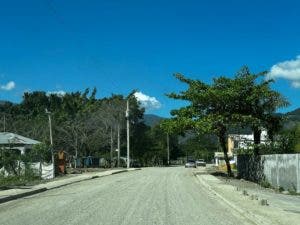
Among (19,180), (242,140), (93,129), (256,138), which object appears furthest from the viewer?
(93,129)

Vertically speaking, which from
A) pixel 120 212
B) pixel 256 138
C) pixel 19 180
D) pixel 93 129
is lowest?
pixel 120 212

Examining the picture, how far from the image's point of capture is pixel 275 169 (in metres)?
31.7

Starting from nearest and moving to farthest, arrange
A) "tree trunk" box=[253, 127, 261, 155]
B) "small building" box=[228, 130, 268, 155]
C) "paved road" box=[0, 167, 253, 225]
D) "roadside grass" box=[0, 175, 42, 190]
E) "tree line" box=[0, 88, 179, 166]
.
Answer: "paved road" box=[0, 167, 253, 225], "roadside grass" box=[0, 175, 42, 190], "tree trunk" box=[253, 127, 261, 155], "small building" box=[228, 130, 268, 155], "tree line" box=[0, 88, 179, 166]

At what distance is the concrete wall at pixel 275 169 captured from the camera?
2680cm

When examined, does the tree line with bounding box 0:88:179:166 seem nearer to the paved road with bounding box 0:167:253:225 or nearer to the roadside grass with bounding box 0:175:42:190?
the roadside grass with bounding box 0:175:42:190

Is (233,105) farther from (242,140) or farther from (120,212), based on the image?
(120,212)

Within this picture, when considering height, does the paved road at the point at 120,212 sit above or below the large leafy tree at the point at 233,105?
below

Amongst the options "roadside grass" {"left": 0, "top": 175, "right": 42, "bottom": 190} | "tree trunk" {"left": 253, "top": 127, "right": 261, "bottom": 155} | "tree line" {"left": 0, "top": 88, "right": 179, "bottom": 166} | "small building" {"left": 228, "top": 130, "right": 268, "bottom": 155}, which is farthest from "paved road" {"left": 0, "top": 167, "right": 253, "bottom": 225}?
"tree line" {"left": 0, "top": 88, "right": 179, "bottom": 166}

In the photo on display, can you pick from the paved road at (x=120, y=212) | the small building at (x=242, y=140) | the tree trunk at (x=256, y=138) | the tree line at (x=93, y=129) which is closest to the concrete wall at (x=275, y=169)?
the tree trunk at (x=256, y=138)

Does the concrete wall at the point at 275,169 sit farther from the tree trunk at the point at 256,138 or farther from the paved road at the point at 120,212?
the paved road at the point at 120,212

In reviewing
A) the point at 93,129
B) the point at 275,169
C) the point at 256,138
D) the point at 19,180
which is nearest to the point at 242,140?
the point at 256,138

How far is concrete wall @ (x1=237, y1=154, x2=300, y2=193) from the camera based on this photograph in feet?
87.9

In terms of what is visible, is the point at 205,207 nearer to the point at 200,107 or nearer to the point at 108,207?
the point at 108,207

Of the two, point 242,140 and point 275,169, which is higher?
point 242,140
